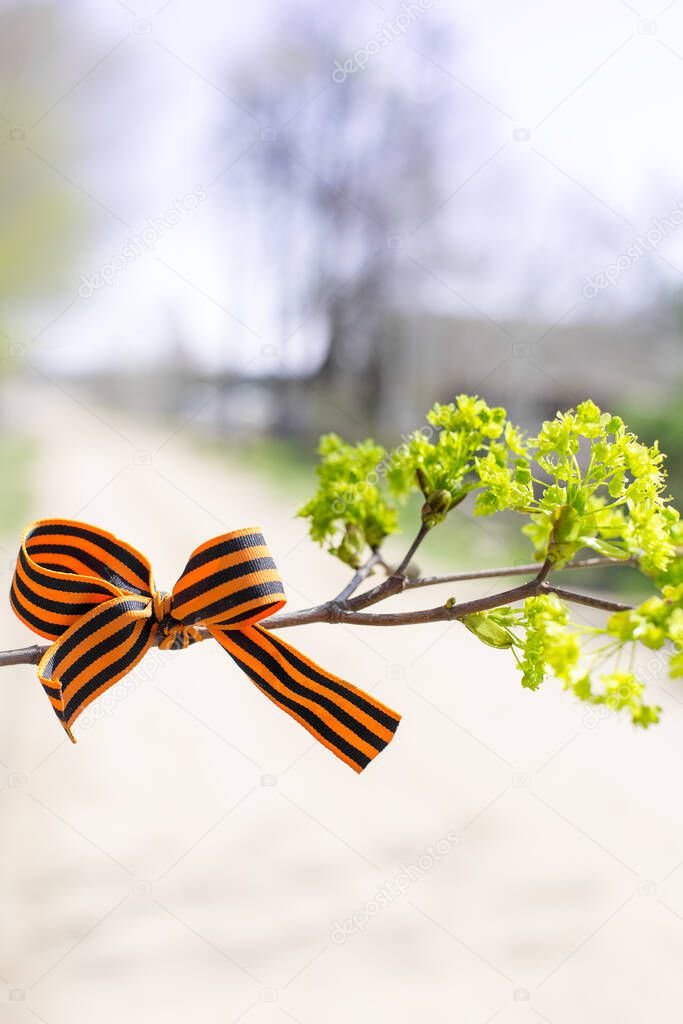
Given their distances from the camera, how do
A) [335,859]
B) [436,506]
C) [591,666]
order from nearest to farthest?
1. [591,666]
2. [436,506]
3. [335,859]

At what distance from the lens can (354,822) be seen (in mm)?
1783

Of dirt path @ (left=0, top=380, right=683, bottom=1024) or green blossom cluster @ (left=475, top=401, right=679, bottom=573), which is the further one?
dirt path @ (left=0, top=380, right=683, bottom=1024)

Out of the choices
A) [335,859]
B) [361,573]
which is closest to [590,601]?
[361,573]

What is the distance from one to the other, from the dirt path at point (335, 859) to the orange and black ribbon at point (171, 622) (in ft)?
4.14

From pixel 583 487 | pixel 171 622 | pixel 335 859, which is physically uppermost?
pixel 583 487

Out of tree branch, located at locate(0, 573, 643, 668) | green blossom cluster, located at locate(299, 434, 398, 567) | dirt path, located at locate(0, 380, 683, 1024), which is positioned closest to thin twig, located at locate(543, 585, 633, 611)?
tree branch, located at locate(0, 573, 643, 668)

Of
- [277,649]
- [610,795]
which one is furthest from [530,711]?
[277,649]

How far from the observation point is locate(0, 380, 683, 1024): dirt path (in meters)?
1.37

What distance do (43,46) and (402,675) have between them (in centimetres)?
453

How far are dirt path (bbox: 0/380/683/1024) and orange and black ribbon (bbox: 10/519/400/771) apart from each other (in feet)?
4.14

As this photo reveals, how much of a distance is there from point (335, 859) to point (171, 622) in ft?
5.11

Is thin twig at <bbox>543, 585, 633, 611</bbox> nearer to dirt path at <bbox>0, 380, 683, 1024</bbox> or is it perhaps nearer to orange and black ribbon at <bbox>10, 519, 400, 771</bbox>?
orange and black ribbon at <bbox>10, 519, 400, 771</bbox>

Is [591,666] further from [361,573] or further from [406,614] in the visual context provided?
[361,573]

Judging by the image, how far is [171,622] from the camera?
0.27m
